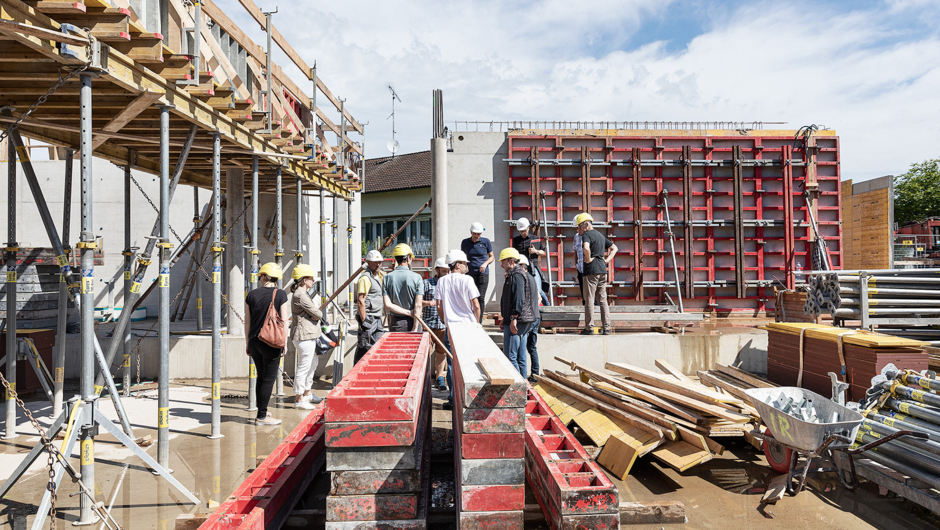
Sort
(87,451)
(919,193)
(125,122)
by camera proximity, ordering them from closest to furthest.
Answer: (87,451) → (125,122) → (919,193)

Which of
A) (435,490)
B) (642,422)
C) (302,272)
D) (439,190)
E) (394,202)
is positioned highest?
(394,202)

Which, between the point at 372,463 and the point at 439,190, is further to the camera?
the point at 439,190

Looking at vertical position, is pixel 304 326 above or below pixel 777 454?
above

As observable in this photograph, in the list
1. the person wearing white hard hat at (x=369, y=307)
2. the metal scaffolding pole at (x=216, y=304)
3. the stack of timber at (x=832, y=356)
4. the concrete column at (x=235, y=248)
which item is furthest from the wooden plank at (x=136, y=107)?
the stack of timber at (x=832, y=356)

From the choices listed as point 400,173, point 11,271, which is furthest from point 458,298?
point 400,173

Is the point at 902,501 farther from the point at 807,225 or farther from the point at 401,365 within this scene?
the point at 807,225

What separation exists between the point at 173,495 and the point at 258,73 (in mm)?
5967

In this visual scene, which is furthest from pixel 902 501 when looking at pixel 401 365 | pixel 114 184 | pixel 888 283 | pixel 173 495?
pixel 114 184

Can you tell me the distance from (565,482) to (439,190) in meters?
9.72

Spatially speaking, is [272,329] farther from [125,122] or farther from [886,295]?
[886,295]

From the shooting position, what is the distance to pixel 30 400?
304 inches

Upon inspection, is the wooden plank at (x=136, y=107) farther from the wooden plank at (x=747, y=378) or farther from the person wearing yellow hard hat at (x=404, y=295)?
the wooden plank at (x=747, y=378)

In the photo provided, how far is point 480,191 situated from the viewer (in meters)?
12.8

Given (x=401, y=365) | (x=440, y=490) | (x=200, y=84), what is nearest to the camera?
(x=440, y=490)
